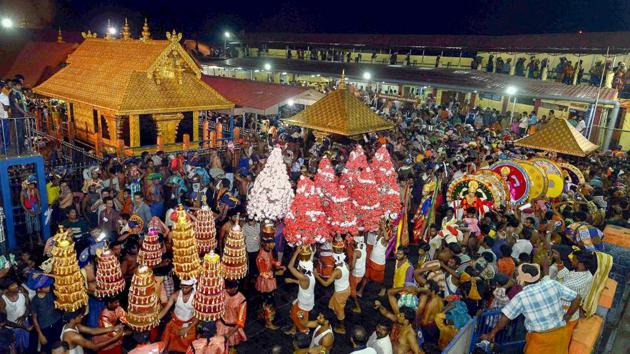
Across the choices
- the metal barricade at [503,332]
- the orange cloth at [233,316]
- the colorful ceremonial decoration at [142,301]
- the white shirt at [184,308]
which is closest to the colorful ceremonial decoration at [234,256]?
the orange cloth at [233,316]

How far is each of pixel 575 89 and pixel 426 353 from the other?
798 inches

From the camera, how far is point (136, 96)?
49.0ft

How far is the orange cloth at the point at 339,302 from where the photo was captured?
7.39 meters

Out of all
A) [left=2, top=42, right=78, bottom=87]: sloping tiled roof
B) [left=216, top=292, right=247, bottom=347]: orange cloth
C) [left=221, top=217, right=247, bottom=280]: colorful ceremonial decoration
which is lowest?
[left=216, top=292, right=247, bottom=347]: orange cloth

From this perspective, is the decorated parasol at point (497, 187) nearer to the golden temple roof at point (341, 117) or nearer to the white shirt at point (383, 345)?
the white shirt at point (383, 345)

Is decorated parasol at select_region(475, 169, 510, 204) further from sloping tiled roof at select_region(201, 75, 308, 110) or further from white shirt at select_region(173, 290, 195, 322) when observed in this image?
sloping tiled roof at select_region(201, 75, 308, 110)

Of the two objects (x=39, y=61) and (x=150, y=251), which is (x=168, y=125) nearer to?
(x=150, y=251)

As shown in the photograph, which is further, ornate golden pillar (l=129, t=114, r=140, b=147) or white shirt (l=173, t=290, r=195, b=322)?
ornate golden pillar (l=129, t=114, r=140, b=147)

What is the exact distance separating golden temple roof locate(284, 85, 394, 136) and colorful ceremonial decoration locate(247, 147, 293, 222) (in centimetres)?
640

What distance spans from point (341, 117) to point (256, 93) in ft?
23.2

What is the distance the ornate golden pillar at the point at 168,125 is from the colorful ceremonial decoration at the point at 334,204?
30.5 feet

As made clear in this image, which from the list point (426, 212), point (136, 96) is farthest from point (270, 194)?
point (136, 96)

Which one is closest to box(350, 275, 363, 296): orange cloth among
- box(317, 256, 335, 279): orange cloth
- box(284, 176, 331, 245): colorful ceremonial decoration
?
box(317, 256, 335, 279): orange cloth

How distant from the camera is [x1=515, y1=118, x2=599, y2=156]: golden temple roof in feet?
42.1
